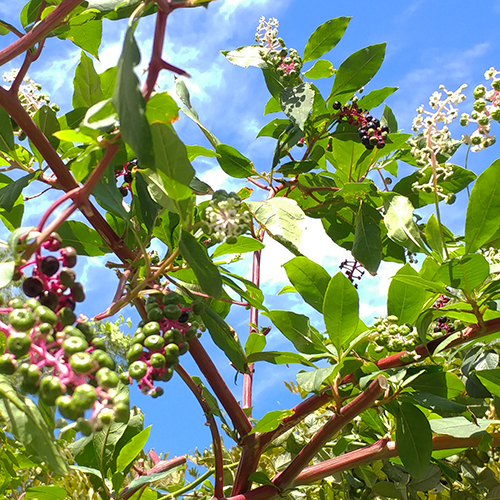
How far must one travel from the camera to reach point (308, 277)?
1.33 metres

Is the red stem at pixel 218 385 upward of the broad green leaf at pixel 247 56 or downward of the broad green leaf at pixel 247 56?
downward

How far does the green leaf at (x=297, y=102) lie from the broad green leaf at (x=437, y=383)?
0.67 metres

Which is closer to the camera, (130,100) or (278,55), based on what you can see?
(130,100)

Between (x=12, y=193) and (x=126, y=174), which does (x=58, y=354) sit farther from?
(x=126, y=174)

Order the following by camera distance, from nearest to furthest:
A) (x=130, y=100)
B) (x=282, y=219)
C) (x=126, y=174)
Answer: (x=130, y=100), (x=282, y=219), (x=126, y=174)

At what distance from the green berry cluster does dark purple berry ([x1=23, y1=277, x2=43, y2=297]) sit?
0.73 meters

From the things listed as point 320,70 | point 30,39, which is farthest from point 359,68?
point 30,39

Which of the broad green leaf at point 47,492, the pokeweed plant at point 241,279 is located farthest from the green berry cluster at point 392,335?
the broad green leaf at point 47,492

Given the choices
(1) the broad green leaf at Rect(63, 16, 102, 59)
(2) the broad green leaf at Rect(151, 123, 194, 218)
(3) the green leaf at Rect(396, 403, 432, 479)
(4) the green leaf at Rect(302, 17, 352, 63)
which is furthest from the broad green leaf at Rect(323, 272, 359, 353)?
(1) the broad green leaf at Rect(63, 16, 102, 59)

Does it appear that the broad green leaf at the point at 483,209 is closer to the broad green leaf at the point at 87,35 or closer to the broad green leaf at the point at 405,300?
the broad green leaf at the point at 405,300

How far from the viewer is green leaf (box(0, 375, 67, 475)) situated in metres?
0.68

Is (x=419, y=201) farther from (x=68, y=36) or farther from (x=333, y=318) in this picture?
(x=68, y=36)

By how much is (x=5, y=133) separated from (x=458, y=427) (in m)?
1.28

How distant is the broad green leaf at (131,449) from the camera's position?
53.4 inches
